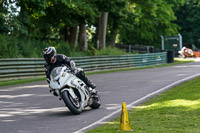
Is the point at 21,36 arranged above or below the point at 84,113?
above

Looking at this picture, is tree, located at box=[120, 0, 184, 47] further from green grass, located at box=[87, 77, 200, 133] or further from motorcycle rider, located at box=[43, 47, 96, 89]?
motorcycle rider, located at box=[43, 47, 96, 89]

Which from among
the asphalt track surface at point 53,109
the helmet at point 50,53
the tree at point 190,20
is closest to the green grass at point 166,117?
the asphalt track surface at point 53,109

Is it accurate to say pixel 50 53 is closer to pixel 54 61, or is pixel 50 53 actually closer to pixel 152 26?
pixel 54 61

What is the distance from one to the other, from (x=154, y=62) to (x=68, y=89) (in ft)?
102

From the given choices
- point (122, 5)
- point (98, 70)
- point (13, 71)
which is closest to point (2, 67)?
point (13, 71)

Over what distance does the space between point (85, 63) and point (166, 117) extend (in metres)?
20.4

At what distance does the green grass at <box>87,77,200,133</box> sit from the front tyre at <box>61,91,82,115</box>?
1.08m

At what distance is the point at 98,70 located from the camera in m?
31.5

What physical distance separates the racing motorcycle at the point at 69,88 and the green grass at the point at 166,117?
1.11 metres

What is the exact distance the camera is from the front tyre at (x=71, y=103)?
10164 millimetres

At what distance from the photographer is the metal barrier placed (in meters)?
22.3

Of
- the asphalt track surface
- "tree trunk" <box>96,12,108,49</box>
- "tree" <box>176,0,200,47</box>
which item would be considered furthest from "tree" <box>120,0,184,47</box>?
the asphalt track surface

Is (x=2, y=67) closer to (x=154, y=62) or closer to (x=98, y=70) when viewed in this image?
(x=98, y=70)

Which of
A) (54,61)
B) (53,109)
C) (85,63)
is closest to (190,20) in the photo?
(85,63)
